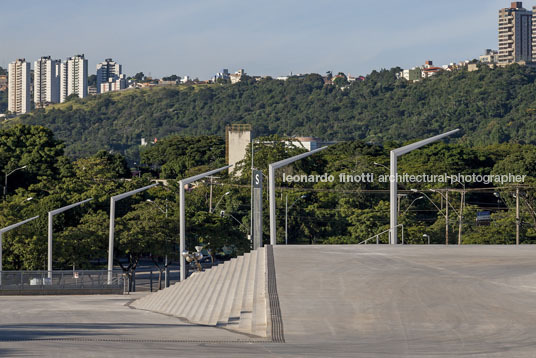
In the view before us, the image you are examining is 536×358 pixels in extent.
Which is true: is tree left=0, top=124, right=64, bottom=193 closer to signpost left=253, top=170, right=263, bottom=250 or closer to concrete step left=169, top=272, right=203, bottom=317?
signpost left=253, top=170, right=263, bottom=250

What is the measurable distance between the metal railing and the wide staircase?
9.82 m

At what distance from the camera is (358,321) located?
15.8 m

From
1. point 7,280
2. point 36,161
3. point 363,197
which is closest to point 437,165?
point 363,197

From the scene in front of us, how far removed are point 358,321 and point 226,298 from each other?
597 cm

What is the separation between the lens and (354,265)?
23.3 meters

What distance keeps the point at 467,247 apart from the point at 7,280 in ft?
73.3

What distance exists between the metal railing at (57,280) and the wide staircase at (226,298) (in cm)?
982

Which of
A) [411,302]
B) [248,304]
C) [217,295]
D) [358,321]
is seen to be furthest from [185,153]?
[358,321]

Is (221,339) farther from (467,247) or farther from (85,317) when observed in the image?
(467,247)

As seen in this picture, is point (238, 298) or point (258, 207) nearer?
point (238, 298)

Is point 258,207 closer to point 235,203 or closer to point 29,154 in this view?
point 235,203

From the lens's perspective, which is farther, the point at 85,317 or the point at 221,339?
the point at 85,317

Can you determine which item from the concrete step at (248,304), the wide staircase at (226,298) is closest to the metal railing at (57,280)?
the wide staircase at (226,298)

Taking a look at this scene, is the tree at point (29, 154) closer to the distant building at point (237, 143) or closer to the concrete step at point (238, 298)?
the distant building at point (237, 143)
